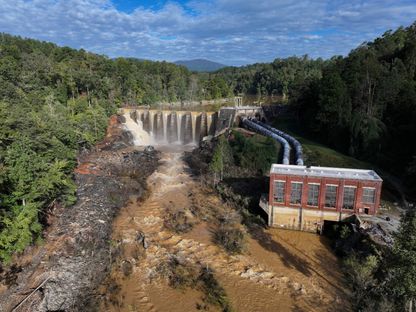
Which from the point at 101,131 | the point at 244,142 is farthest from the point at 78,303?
the point at 101,131

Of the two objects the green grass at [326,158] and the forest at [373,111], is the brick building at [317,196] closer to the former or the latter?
the forest at [373,111]

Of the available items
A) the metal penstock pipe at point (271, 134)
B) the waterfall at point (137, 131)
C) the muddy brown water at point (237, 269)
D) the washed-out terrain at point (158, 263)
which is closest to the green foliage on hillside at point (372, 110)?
the metal penstock pipe at point (271, 134)

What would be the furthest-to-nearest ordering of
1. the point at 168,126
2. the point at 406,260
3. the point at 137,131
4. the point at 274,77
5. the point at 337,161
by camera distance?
1. the point at 274,77
2. the point at 168,126
3. the point at 137,131
4. the point at 337,161
5. the point at 406,260

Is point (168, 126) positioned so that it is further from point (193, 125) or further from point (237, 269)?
point (237, 269)

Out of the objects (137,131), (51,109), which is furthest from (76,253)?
(137,131)

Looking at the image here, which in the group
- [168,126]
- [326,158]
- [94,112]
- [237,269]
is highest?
[94,112]

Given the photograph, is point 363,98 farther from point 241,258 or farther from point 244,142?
point 241,258

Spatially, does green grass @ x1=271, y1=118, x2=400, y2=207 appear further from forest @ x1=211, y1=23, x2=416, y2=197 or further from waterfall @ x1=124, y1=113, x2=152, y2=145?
waterfall @ x1=124, y1=113, x2=152, y2=145

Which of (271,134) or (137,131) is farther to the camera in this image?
(137,131)
